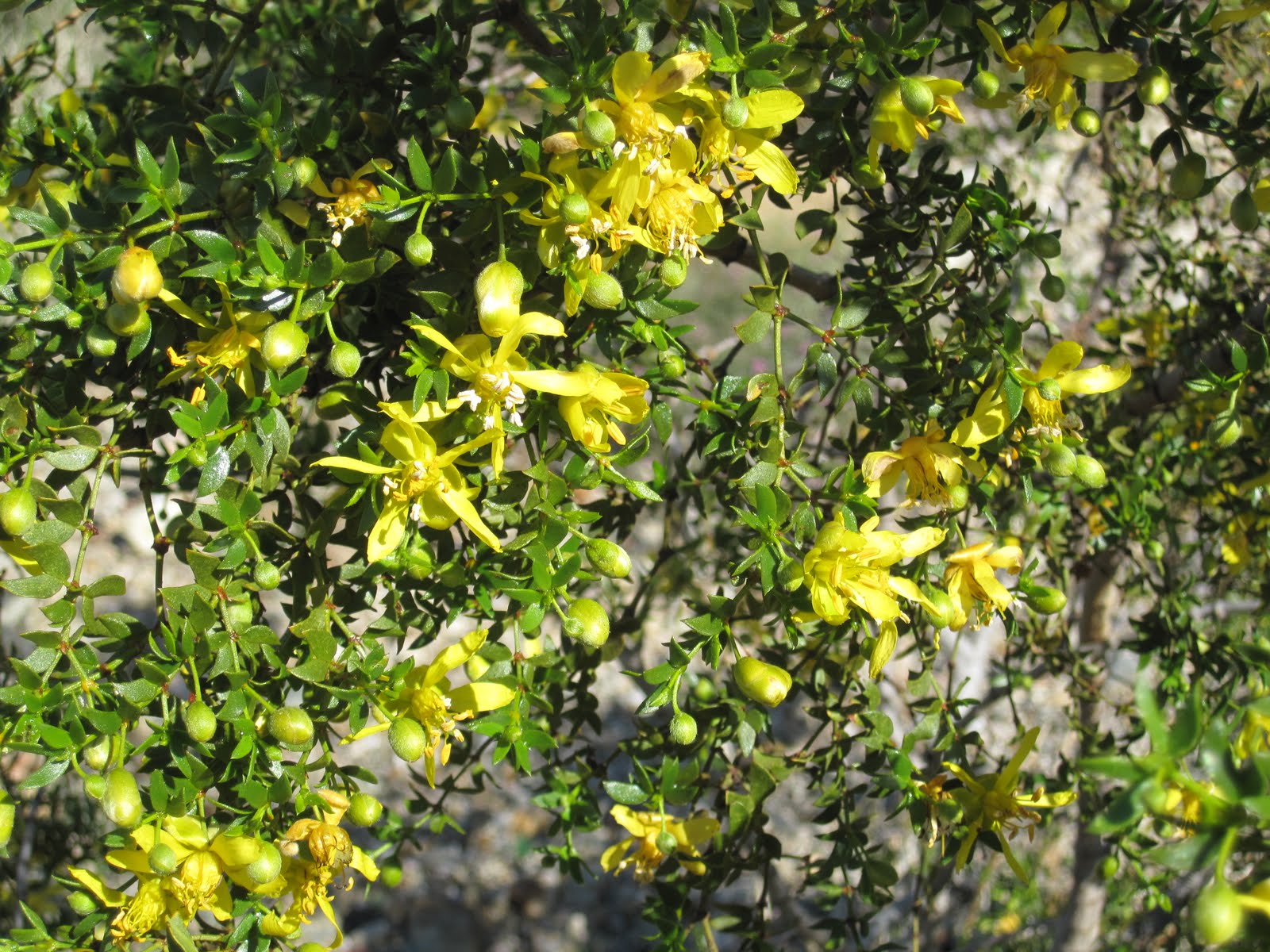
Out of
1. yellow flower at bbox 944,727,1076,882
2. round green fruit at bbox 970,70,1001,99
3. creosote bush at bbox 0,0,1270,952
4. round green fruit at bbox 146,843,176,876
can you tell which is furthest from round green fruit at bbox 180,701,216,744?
round green fruit at bbox 970,70,1001,99

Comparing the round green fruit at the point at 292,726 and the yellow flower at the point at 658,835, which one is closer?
the round green fruit at the point at 292,726

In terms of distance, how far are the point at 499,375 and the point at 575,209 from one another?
15cm

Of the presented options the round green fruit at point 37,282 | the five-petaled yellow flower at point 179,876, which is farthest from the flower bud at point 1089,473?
the round green fruit at point 37,282

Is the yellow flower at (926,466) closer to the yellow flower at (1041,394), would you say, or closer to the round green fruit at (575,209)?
the yellow flower at (1041,394)

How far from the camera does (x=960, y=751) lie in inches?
47.8

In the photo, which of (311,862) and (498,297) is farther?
(311,862)

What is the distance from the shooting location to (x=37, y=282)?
0.93 m

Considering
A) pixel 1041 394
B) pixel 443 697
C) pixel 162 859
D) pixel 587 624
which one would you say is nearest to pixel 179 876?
pixel 162 859

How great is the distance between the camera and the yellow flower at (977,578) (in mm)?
A: 1054

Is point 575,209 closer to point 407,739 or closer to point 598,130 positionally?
point 598,130

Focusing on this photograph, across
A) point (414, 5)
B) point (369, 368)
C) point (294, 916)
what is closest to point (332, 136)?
point (369, 368)

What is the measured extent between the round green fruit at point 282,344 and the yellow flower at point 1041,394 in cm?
63

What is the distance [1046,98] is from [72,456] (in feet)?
3.45

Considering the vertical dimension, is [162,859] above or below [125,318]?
below
